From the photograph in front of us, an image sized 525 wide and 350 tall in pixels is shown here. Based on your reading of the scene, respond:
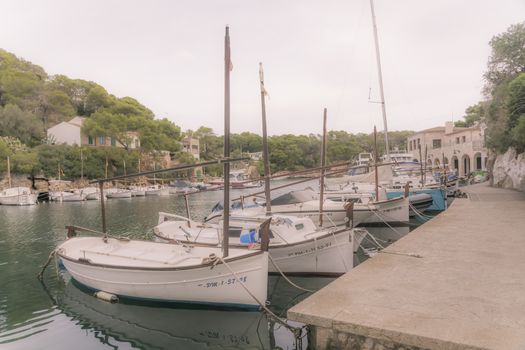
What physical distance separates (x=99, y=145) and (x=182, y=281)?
69.6 m

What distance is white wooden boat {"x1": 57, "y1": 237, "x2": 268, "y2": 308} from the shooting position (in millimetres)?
8477

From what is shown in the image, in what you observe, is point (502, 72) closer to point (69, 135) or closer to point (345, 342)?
point (345, 342)

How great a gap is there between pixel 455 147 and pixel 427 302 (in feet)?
194

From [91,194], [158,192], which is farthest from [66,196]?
[158,192]

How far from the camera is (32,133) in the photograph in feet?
210

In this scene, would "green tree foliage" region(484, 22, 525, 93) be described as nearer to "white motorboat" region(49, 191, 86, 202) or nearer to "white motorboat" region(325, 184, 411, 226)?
"white motorboat" region(325, 184, 411, 226)

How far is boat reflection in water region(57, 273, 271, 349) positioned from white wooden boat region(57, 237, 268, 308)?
1.01 feet

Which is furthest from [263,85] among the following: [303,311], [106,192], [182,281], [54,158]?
[54,158]

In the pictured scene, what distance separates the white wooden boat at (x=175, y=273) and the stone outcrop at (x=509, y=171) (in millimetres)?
28154

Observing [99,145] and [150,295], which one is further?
[99,145]

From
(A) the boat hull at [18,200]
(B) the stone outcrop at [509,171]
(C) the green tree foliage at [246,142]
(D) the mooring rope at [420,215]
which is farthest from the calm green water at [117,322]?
(C) the green tree foliage at [246,142]

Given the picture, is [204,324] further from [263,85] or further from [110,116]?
[110,116]

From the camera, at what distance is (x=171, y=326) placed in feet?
27.9

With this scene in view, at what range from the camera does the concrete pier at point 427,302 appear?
5.04 m
